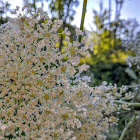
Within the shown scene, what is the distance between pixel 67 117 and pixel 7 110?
12cm

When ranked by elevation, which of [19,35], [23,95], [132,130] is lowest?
[132,130]

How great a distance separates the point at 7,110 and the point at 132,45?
2.15 m

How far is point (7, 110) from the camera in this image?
1.11ft

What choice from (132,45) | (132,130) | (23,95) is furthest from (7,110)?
(132,45)

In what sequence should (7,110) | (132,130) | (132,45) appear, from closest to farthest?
1. (7,110)
2. (132,130)
3. (132,45)

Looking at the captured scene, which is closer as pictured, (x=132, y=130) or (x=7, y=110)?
(x=7, y=110)

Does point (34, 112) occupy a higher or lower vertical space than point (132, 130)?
→ higher

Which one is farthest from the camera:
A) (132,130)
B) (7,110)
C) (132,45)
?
(132,45)

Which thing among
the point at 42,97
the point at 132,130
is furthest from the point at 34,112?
the point at 132,130

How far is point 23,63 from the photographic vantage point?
0.35 metres

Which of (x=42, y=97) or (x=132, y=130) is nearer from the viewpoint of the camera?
(x=42, y=97)

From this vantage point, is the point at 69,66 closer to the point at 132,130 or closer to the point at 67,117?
the point at 67,117

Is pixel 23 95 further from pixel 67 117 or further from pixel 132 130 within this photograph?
pixel 132 130

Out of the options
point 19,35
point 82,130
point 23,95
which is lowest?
point 82,130
